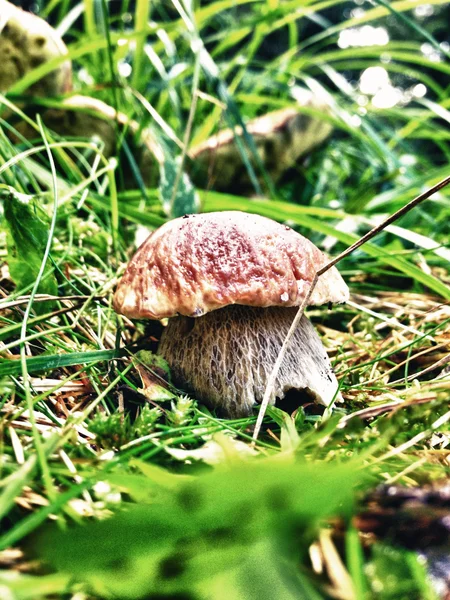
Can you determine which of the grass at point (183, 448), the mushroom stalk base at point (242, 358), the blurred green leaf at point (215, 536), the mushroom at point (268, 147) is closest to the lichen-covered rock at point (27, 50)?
the grass at point (183, 448)

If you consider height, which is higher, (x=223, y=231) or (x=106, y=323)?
(x=223, y=231)

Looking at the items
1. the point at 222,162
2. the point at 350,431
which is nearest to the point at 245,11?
the point at 222,162

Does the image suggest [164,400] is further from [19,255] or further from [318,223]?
[318,223]

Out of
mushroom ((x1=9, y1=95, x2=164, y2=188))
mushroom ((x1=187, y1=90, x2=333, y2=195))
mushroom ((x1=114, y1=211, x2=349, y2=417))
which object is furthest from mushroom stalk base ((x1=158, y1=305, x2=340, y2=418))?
mushroom ((x1=187, y1=90, x2=333, y2=195))

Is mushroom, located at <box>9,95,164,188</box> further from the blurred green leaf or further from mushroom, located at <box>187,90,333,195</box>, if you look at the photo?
the blurred green leaf

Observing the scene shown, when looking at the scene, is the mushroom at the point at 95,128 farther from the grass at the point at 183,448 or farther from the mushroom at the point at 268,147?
the mushroom at the point at 268,147

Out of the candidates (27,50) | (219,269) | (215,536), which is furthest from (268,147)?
(215,536)

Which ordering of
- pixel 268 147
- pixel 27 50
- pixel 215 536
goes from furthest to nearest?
pixel 268 147, pixel 27 50, pixel 215 536

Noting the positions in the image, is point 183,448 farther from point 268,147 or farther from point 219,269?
point 268,147
